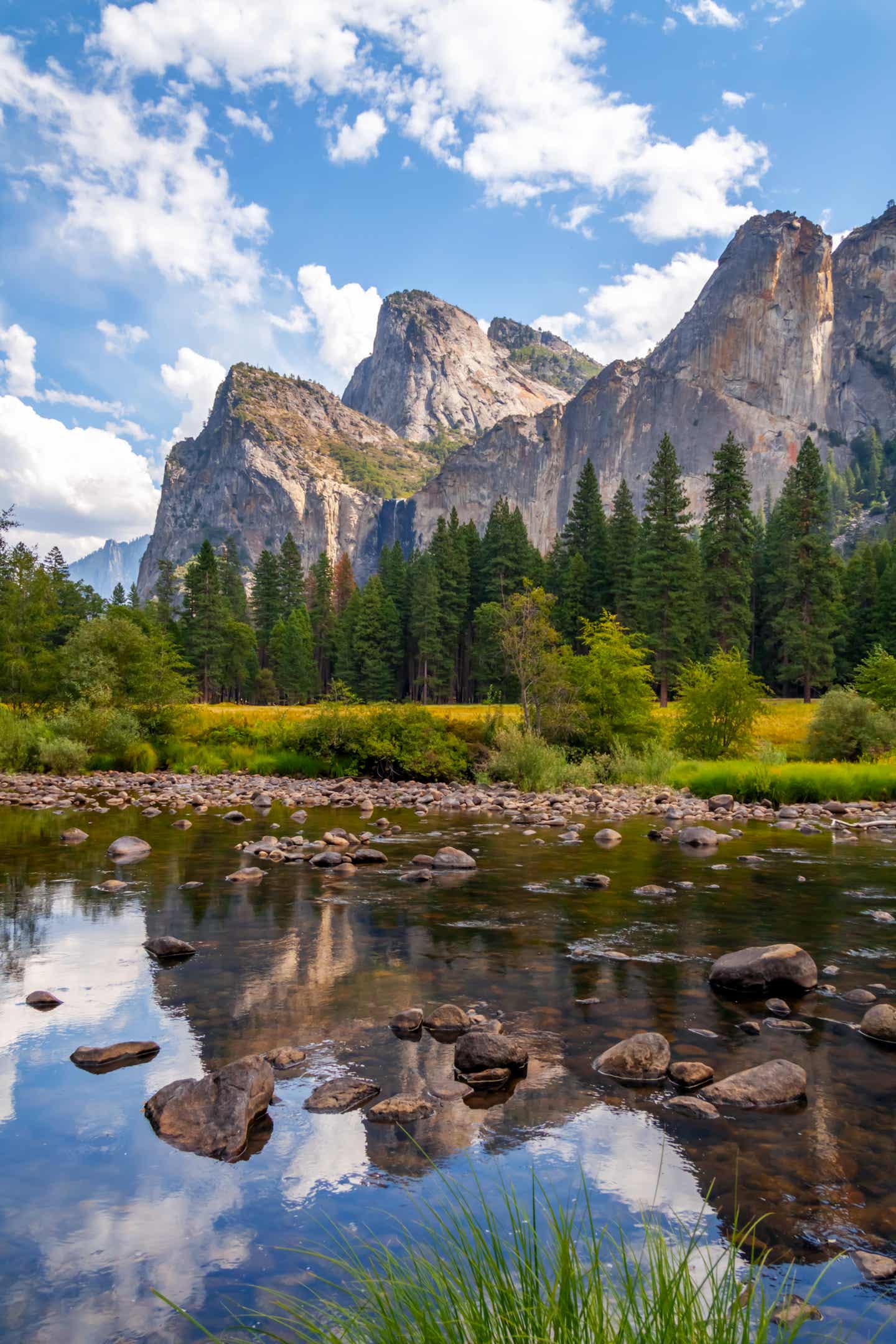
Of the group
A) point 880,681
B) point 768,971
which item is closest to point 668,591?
point 880,681

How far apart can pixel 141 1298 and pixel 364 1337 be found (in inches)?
77.3

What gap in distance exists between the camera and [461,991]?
321 inches

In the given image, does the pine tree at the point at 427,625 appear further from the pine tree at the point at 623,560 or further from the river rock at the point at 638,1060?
the river rock at the point at 638,1060

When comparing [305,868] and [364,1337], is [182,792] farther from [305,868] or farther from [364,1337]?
[364,1337]

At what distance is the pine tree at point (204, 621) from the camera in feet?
273

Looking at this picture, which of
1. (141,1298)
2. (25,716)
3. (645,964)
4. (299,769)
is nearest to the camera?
(141,1298)

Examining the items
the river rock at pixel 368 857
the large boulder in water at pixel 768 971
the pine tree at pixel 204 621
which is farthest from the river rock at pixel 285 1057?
the pine tree at pixel 204 621

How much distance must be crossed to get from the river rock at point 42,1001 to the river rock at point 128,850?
7926 mm

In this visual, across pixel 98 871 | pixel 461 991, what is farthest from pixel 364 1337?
pixel 98 871

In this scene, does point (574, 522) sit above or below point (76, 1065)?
above

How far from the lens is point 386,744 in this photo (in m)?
31.8

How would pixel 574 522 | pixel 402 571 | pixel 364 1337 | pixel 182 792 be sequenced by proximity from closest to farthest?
pixel 364 1337
pixel 182 792
pixel 574 522
pixel 402 571

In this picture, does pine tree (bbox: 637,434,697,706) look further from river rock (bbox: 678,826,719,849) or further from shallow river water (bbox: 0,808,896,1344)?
shallow river water (bbox: 0,808,896,1344)

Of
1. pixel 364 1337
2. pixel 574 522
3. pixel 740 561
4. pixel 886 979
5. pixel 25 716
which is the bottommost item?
pixel 886 979
